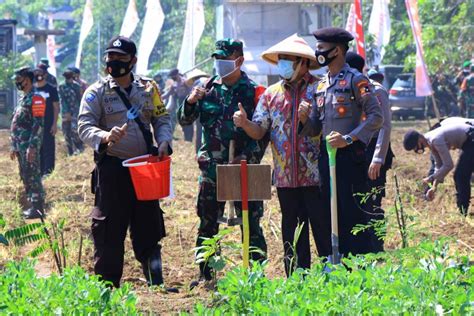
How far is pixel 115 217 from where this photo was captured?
8094mm

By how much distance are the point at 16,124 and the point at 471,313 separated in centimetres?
922

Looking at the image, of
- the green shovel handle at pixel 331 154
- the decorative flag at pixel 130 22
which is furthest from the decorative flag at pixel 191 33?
the green shovel handle at pixel 331 154

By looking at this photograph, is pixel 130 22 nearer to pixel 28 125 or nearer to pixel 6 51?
pixel 6 51

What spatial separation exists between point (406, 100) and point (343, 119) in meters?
27.5

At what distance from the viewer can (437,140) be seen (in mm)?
11203

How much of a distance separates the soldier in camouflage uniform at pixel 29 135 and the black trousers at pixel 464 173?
479 cm

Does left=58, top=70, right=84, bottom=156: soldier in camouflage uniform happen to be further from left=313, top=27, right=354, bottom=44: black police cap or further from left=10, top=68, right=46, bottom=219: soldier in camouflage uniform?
left=313, top=27, right=354, bottom=44: black police cap

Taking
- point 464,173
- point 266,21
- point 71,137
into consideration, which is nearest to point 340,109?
point 464,173

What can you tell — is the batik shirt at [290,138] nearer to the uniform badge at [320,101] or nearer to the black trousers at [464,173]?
the uniform badge at [320,101]

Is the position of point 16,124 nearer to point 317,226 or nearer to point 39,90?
point 39,90

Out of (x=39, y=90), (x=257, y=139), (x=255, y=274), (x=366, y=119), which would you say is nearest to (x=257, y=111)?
(x=257, y=139)

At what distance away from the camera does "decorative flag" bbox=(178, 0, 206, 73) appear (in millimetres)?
29022

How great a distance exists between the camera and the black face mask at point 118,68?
315 inches

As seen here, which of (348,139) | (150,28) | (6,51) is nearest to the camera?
(348,139)
